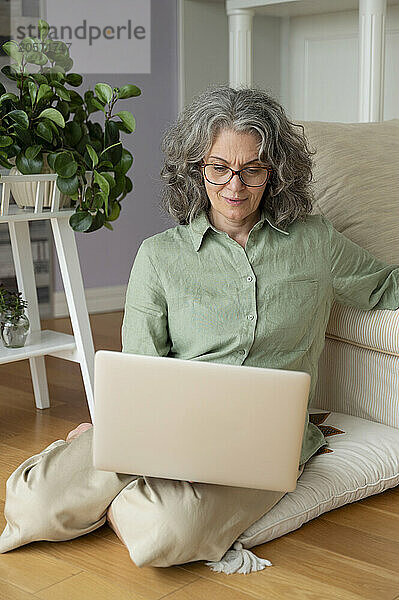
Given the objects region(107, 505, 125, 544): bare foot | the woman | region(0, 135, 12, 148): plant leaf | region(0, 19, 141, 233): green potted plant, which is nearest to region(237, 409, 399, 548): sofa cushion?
the woman

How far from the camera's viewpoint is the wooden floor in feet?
5.34

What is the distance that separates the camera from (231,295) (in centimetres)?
184

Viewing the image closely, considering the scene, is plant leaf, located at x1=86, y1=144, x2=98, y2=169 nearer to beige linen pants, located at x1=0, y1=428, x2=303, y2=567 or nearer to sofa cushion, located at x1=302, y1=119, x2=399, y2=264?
sofa cushion, located at x1=302, y1=119, x2=399, y2=264

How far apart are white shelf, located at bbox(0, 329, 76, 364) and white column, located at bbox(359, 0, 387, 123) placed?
6.76ft

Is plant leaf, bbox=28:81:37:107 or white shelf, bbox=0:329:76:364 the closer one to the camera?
plant leaf, bbox=28:81:37:107

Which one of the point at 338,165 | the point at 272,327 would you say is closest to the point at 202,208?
the point at 272,327

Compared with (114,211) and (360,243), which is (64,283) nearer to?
(114,211)

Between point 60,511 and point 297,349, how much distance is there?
2.02 feet

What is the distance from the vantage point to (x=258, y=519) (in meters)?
1.81

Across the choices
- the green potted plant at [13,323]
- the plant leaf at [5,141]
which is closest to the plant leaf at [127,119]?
the plant leaf at [5,141]

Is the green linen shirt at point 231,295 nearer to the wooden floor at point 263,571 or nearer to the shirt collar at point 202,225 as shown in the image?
the shirt collar at point 202,225

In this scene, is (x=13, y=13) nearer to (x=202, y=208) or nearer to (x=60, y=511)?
(x=202, y=208)

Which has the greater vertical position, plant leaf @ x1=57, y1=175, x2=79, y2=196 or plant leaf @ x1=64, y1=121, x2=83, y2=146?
plant leaf @ x1=64, y1=121, x2=83, y2=146

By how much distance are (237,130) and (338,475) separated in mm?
804
